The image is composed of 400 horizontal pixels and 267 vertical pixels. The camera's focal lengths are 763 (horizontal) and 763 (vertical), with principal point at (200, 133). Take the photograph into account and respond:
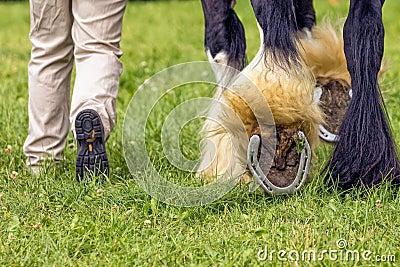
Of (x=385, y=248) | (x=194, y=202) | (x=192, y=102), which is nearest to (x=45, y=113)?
(x=194, y=202)

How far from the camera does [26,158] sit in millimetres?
3619

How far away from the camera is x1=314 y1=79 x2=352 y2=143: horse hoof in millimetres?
3256

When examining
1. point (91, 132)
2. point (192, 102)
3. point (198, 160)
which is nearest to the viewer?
point (91, 132)

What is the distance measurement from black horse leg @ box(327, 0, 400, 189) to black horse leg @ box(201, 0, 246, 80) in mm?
561

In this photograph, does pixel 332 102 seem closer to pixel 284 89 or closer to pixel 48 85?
pixel 284 89

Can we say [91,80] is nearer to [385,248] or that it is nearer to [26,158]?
[26,158]

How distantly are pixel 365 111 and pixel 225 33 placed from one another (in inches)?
30.6

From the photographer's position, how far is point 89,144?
3109 mm

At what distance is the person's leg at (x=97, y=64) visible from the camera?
124 inches

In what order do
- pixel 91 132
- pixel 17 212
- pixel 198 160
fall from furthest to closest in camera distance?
pixel 198 160
pixel 91 132
pixel 17 212

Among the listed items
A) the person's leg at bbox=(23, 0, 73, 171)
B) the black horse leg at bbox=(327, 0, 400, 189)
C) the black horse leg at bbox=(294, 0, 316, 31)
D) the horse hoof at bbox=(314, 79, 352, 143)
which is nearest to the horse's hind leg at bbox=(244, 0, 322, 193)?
the black horse leg at bbox=(327, 0, 400, 189)

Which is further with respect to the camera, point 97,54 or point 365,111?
point 97,54

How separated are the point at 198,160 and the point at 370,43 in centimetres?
95

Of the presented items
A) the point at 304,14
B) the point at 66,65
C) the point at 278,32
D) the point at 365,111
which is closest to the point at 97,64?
the point at 66,65
